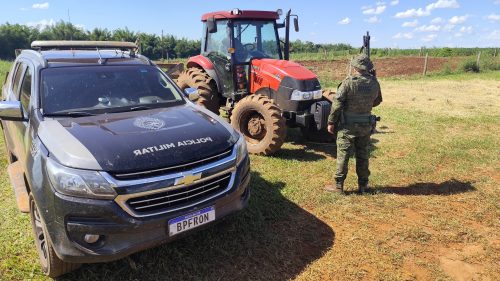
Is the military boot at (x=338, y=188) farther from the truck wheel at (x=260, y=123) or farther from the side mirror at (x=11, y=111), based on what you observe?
the side mirror at (x=11, y=111)

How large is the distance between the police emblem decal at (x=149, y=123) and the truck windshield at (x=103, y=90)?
39 centimetres

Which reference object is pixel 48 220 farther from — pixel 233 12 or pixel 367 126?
pixel 233 12

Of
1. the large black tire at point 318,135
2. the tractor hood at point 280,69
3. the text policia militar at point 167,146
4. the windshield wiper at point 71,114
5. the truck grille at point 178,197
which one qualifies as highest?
the tractor hood at point 280,69

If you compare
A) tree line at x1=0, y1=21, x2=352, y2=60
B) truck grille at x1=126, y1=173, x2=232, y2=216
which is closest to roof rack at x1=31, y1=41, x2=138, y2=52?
truck grille at x1=126, y1=173, x2=232, y2=216

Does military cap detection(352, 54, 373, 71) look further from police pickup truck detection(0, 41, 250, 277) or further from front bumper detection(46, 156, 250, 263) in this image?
front bumper detection(46, 156, 250, 263)

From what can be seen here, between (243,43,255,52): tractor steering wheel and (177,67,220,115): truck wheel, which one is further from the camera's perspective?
(177,67,220,115): truck wheel

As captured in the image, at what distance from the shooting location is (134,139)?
9.80 feet

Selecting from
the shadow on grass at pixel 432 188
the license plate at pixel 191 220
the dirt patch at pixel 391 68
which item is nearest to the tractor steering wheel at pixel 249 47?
the shadow on grass at pixel 432 188

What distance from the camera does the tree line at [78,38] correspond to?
5525cm

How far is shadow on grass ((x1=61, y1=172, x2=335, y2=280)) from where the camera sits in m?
3.24

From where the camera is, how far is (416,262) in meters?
3.50

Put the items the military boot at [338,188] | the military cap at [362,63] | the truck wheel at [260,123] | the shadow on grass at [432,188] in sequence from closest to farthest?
the military cap at [362,63] < the military boot at [338,188] < the shadow on grass at [432,188] < the truck wheel at [260,123]

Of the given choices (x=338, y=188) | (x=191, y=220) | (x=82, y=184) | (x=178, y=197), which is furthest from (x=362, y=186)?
(x=82, y=184)

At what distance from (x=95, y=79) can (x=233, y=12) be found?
11.0 ft
